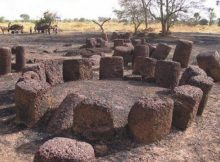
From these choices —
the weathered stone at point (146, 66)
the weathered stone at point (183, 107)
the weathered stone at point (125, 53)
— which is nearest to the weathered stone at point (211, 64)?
the weathered stone at point (146, 66)

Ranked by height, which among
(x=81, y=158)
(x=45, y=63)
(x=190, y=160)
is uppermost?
(x=45, y=63)

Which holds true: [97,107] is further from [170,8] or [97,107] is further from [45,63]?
[170,8]

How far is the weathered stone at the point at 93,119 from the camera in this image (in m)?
7.02

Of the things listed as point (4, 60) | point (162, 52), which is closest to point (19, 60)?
point (4, 60)

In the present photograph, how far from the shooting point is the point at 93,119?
709 cm

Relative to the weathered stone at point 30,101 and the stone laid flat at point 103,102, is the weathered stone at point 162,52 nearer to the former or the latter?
the stone laid flat at point 103,102

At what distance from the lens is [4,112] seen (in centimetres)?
875

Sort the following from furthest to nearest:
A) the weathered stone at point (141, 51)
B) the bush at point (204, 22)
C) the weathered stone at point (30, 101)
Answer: the bush at point (204, 22) → the weathered stone at point (141, 51) → the weathered stone at point (30, 101)

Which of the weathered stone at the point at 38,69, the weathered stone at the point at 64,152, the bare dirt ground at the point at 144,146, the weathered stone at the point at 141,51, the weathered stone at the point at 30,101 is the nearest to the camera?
the weathered stone at the point at 64,152

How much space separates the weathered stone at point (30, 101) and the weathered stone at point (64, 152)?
9.58ft

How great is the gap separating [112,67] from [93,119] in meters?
4.65

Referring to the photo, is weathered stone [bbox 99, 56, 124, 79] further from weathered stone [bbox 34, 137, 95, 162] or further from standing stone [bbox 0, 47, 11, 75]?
weathered stone [bbox 34, 137, 95, 162]

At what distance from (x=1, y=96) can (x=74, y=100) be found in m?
2.96

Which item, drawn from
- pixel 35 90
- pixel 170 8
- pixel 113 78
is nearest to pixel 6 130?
pixel 35 90
